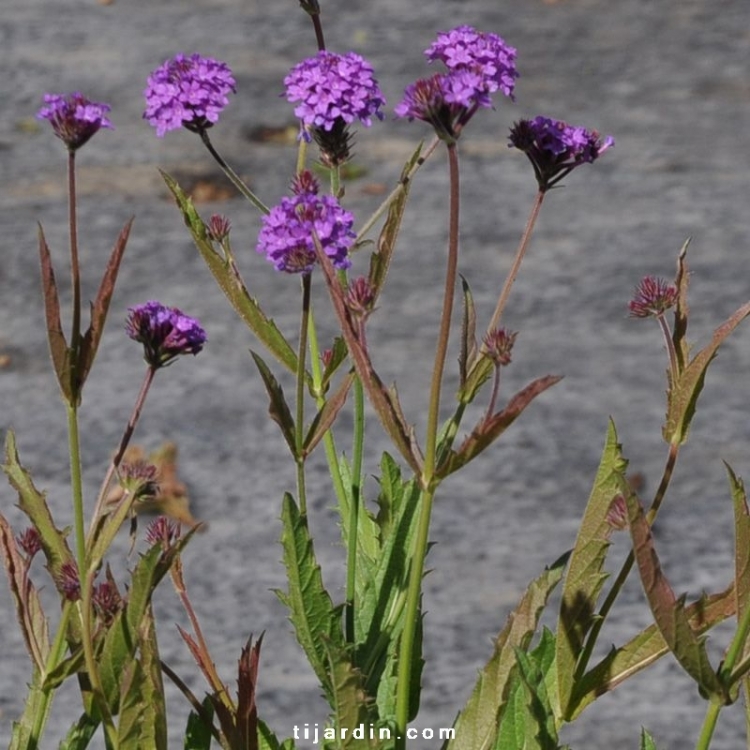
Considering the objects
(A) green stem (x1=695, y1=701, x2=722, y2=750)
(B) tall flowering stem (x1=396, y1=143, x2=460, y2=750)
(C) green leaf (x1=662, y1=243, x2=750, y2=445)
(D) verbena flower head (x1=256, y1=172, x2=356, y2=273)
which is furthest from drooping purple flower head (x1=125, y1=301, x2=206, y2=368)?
(A) green stem (x1=695, y1=701, x2=722, y2=750)

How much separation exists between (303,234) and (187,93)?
252mm

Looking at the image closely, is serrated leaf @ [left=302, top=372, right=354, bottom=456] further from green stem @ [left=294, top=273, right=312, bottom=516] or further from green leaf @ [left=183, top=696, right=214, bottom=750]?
green leaf @ [left=183, top=696, right=214, bottom=750]

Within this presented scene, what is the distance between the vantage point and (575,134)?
1.34 meters

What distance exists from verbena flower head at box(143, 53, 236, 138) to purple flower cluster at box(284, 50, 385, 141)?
0.33 ft

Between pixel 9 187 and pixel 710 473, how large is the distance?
225 cm

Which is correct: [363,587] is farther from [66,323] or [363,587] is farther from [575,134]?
[66,323]

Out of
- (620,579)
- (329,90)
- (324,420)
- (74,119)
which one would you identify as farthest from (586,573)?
(74,119)

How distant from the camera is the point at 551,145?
1329mm

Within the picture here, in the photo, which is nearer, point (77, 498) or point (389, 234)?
point (77, 498)

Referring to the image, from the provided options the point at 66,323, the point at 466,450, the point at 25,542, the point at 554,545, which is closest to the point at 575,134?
the point at 466,450

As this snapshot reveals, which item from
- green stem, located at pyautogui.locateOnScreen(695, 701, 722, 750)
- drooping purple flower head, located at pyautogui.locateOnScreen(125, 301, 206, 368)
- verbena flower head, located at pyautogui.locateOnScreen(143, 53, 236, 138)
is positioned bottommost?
green stem, located at pyautogui.locateOnScreen(695, 701, 722, 750)

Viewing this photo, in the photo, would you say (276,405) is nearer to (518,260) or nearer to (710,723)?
(518,260)

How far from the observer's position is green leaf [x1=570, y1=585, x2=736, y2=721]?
54.5 inches

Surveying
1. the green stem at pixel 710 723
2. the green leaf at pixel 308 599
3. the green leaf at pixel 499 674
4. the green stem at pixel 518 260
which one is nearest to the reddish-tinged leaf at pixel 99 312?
the green leaf at pixel 308 599
